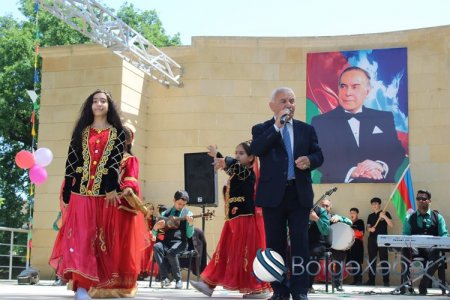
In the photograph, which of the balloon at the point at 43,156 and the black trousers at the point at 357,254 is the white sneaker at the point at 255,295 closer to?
the balloon at the point at 43,156

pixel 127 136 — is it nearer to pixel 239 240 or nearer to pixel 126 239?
pixel 126 239

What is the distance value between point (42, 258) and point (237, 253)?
26.1 feet

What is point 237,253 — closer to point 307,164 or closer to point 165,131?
point 307,164

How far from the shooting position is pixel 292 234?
4.87 meters

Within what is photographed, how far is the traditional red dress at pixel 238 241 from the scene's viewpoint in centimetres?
659

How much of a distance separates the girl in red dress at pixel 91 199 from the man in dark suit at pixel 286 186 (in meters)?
1.31

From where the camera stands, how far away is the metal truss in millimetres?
11188

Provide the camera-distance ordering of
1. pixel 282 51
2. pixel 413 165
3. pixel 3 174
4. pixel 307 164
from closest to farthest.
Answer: pixel 307 164
pixel 413 165
pixel 282 51
pixel 3 174

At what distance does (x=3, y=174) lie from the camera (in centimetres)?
2209

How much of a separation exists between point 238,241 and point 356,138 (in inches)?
280

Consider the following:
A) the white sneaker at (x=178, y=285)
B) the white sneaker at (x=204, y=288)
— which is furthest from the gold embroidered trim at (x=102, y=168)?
the white sneaker at (x=178, y=285)

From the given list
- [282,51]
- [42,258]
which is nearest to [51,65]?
[42,258]

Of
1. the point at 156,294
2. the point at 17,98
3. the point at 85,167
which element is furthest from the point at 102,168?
the point at 17,98

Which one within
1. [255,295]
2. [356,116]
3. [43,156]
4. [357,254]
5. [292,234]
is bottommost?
[357,254]
